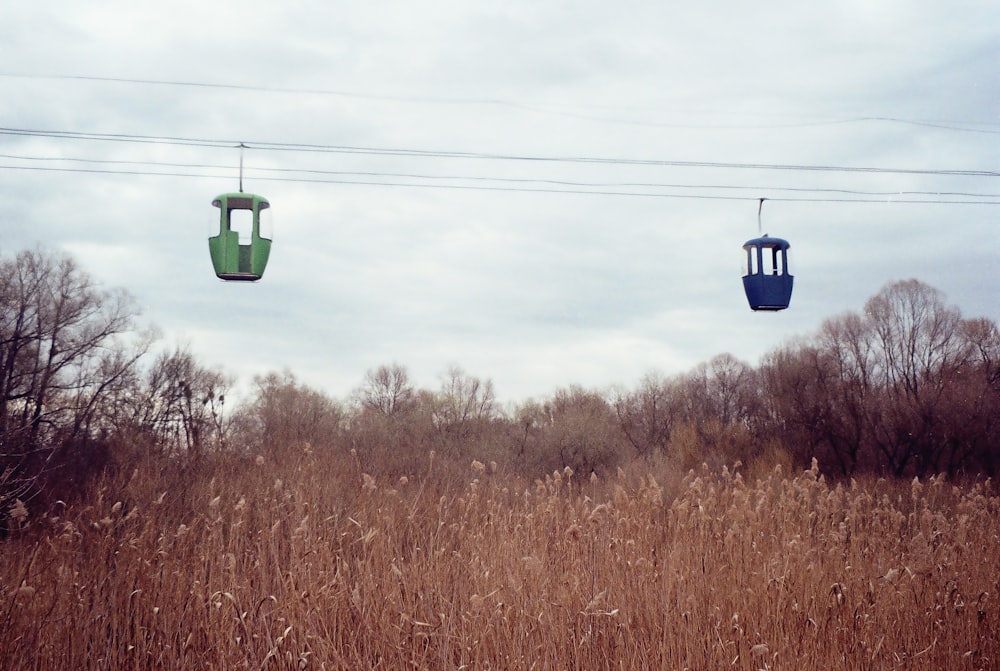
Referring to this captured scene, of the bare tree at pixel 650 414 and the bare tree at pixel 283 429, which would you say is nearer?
the bare tree at pixel 283 429

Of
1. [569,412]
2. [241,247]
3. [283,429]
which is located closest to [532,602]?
[241,247]

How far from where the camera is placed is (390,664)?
19.0 feet

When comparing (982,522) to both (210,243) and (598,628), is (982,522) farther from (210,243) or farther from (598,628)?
(210,243)

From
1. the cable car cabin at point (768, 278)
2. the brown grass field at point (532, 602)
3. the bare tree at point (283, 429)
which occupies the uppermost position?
the cable car cabin at point (768, 278)

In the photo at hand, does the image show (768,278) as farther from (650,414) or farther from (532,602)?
(650,414)

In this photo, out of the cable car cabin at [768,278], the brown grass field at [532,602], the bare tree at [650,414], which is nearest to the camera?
the brown grass field at [532,602]

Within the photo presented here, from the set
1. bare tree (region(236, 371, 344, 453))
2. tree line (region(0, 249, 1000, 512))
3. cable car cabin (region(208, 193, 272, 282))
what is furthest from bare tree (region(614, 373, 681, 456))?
cable car cabin (region(208, 193, 272, 282))

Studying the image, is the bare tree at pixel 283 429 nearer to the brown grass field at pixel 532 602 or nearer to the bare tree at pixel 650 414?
the brown grass field at pixel 532 602

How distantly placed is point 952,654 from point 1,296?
29387mm

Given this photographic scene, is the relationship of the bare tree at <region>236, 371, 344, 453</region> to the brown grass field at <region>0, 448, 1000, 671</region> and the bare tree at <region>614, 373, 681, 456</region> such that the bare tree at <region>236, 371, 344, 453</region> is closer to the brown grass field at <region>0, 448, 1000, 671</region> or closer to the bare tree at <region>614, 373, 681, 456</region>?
the brown grass field at <region>0, 448, 1000, 671</region>

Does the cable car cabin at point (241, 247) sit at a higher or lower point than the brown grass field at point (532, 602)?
higher

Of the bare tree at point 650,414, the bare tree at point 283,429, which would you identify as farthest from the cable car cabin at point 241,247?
the bare tree at point 650,414

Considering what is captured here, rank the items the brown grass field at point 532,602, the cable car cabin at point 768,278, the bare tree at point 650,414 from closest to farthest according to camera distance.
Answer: the brown grass field at point 532,602 < the cable car cabin at point 768,278 < the bare tree at point 650,414

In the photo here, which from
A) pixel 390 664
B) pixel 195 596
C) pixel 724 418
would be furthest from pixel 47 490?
pixel 724 418
